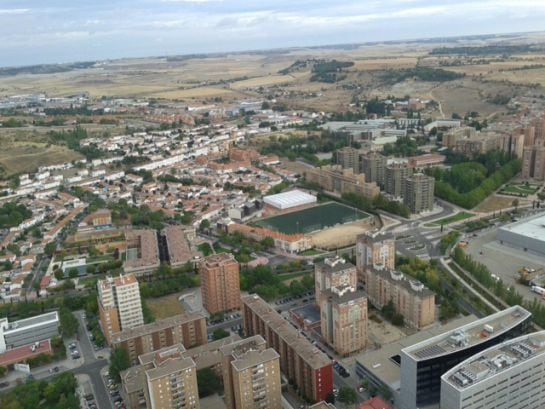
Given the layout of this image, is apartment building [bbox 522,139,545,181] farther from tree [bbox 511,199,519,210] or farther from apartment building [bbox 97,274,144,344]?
apartment building [bbox 97,274,144,344]

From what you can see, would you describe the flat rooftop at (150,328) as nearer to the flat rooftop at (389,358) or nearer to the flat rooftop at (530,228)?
the flat rooftop at (389,358)

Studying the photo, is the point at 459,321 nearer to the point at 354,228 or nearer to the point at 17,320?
the point at 354,228

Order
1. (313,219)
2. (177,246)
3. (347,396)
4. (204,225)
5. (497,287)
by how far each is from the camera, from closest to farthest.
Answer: (347,396), (497,287), (177,246), (204,225), (313,219)

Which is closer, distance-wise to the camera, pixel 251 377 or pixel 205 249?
pixel 251 377

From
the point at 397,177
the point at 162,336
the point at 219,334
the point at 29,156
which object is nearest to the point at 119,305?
the point at 162,336

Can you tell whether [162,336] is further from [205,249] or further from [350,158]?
[350,158]

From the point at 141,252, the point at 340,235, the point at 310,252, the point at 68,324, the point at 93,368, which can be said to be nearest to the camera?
the point at 93,368

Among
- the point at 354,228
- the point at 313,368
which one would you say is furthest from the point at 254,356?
the point at 354,228
